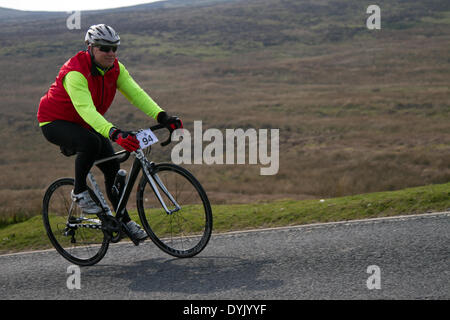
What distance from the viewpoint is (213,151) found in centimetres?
3117

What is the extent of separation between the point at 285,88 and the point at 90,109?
1976 inches

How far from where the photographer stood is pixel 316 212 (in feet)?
22.8

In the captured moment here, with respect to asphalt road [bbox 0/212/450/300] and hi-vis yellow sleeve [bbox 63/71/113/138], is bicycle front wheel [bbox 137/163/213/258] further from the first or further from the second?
hi-vis yellow sleeve [bbox 63/71/113/138]

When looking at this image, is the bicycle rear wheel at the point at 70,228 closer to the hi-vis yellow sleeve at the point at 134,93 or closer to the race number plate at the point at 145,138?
the race number plate at the point at 145,138

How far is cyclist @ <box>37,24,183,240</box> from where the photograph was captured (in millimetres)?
5020

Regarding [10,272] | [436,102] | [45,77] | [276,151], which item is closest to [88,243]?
[10,272]

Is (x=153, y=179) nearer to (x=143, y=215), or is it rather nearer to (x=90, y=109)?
(x=143, y=215)

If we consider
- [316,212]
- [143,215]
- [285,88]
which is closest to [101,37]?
[143,215]

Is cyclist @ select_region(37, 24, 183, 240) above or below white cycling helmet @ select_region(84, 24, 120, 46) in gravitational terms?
below

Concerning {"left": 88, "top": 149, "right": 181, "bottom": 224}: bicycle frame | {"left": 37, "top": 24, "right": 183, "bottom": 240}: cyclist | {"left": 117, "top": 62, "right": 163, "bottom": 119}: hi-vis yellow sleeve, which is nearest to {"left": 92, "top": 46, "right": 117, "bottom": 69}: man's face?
{"left": 37, "top": 24, "right": 183, "bottom": 240}: cyclist

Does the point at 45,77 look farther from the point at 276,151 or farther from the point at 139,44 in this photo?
the point at 276,151

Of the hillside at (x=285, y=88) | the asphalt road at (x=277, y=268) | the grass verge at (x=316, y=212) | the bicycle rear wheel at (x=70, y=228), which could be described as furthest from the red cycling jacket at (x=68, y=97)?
the hillside at (x=285, y=88)

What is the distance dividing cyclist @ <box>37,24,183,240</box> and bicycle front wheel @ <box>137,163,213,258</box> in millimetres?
202

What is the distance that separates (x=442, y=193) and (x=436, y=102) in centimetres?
3490
